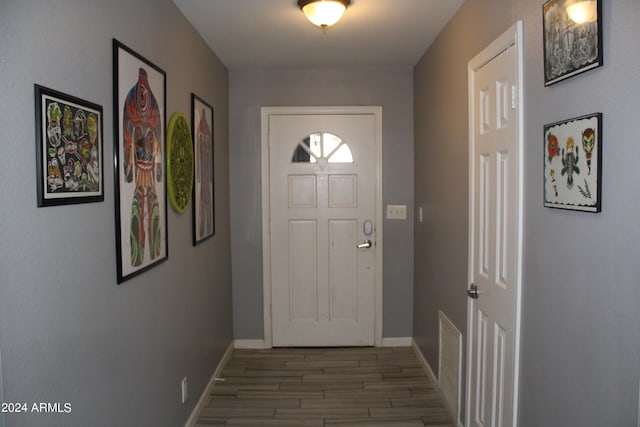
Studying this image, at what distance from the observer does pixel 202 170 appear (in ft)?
10.4

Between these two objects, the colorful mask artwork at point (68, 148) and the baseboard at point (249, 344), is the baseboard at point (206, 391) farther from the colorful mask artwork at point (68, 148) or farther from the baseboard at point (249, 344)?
the colorful mask artwork at point (68, 148)

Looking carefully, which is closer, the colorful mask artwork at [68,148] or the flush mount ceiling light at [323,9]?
the colorful mask artwork at [68,148]

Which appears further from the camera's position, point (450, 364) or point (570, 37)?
point (450, 364)

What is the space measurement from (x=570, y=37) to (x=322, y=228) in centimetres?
293

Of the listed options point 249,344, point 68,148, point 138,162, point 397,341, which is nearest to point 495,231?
point 138,162

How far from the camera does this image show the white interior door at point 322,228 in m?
4.17

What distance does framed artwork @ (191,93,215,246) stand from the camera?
2.98 m

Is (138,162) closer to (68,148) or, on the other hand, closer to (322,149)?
(68,148)

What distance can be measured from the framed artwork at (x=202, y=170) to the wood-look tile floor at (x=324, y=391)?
1147 millimetres

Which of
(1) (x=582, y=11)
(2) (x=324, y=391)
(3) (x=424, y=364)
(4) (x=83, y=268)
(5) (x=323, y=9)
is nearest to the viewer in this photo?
(1) (x=582, y=11)

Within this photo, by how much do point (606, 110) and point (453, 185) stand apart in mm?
1605

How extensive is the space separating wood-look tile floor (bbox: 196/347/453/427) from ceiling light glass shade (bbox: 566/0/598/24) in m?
2.43

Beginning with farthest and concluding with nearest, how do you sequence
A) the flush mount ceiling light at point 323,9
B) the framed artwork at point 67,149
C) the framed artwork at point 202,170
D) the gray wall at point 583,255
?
the framed artwork at point 202,170 → the flush mount ceiling light at point 323,9 → the framed artwork at point 67,149 → the gray wall at point 583,255

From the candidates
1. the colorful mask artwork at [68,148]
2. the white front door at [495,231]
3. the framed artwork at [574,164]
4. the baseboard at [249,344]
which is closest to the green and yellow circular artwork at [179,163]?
the colorful mask artwork at [68,148]
